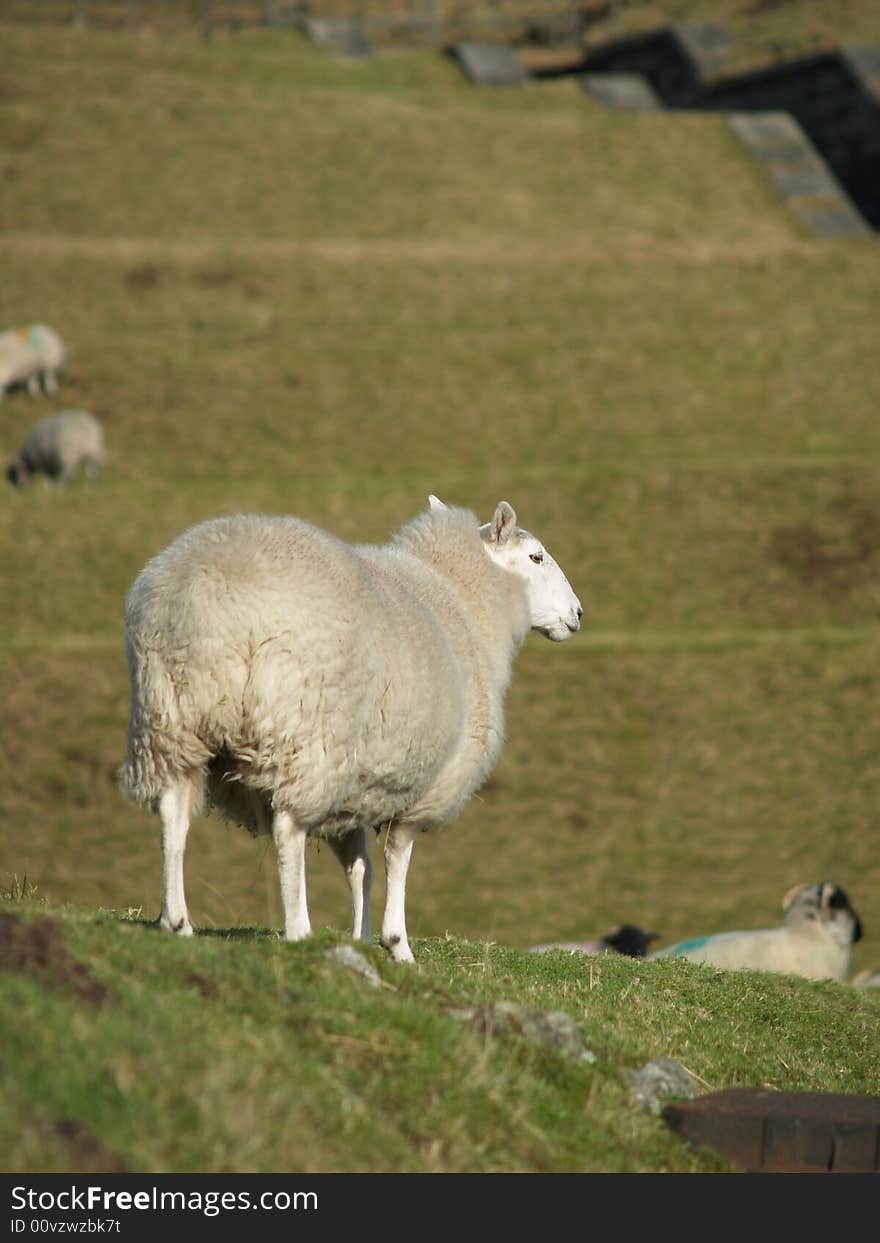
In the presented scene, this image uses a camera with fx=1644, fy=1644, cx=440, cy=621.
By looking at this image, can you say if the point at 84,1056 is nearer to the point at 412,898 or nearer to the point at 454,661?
the point at 454,661

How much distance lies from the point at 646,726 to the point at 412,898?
12.5 feet

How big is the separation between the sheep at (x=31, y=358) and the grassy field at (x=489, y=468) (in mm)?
367

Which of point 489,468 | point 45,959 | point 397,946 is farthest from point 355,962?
point 489,468

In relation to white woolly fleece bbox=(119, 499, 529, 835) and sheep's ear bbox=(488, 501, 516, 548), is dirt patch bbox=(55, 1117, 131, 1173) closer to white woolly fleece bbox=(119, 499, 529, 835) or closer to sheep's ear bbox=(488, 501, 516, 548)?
white woolly fleece bbox=(119, 499, 529, 835)

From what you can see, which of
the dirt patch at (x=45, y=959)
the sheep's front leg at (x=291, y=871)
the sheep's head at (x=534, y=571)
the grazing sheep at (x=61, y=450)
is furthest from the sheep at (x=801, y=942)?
the grazing sheep at (x=61, y=450)

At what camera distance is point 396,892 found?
7664 mm

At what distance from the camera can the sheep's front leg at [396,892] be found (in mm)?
7562

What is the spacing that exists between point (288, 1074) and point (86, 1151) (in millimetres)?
846

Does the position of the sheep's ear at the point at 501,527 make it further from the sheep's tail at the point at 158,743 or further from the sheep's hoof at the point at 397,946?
the sheep's tail at the point at 158,743

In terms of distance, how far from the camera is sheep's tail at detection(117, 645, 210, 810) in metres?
6.46

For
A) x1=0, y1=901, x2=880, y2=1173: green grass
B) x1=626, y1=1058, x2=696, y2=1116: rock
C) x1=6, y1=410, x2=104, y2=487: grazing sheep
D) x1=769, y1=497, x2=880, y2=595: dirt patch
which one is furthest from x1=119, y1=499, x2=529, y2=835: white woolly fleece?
x1=6, y1=410, x2=104, y2=487: grazing sheep

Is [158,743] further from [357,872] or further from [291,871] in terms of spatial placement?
[357,872]

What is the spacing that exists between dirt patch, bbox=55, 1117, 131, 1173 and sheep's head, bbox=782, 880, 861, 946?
10.1m

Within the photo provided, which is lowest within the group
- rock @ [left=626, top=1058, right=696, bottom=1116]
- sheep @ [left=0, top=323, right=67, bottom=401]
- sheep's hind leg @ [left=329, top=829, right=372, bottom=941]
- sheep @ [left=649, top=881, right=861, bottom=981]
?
sheep @ [left=649, top=881, right=861, bottom=981]
